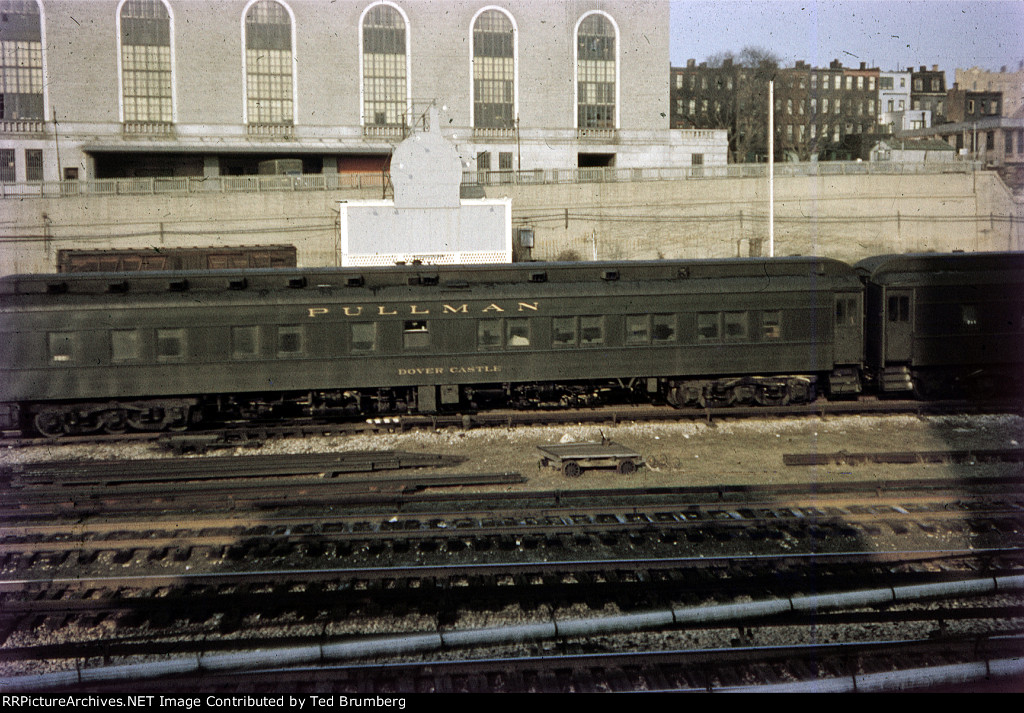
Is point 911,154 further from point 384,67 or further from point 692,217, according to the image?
point 384,67

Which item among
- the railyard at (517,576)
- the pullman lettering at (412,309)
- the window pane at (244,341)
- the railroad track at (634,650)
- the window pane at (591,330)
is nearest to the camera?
the railroad track at (634,650)

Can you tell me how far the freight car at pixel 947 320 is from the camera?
2008 centimetres

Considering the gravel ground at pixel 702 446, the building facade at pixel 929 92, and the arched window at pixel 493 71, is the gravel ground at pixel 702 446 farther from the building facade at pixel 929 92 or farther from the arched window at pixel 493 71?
the building facade at pixel 929 92

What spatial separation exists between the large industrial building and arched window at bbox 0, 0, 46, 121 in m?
0.08

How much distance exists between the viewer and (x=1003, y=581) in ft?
30.4

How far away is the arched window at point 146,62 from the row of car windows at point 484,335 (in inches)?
1293

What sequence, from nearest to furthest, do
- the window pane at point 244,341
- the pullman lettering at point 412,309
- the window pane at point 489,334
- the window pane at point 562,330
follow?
the window pane at point 244,341 → the pullman lettering at point 412,309 → the window pane at point 489,334 → the window pane at point 562,330

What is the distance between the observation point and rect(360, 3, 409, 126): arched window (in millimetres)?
47438

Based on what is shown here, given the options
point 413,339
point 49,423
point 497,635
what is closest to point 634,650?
point 497,635

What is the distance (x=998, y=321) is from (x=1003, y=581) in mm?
13091

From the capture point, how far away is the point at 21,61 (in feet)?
147

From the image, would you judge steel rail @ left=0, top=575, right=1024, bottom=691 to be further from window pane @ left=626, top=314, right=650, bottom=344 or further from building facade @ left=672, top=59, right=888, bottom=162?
building facade @ left=672, top=59, right=888, bottom=162

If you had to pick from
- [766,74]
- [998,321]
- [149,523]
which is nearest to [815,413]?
[998,321]

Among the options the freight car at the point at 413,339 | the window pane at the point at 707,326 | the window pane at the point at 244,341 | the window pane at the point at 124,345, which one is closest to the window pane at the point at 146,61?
the freight car at the point at 413,339
